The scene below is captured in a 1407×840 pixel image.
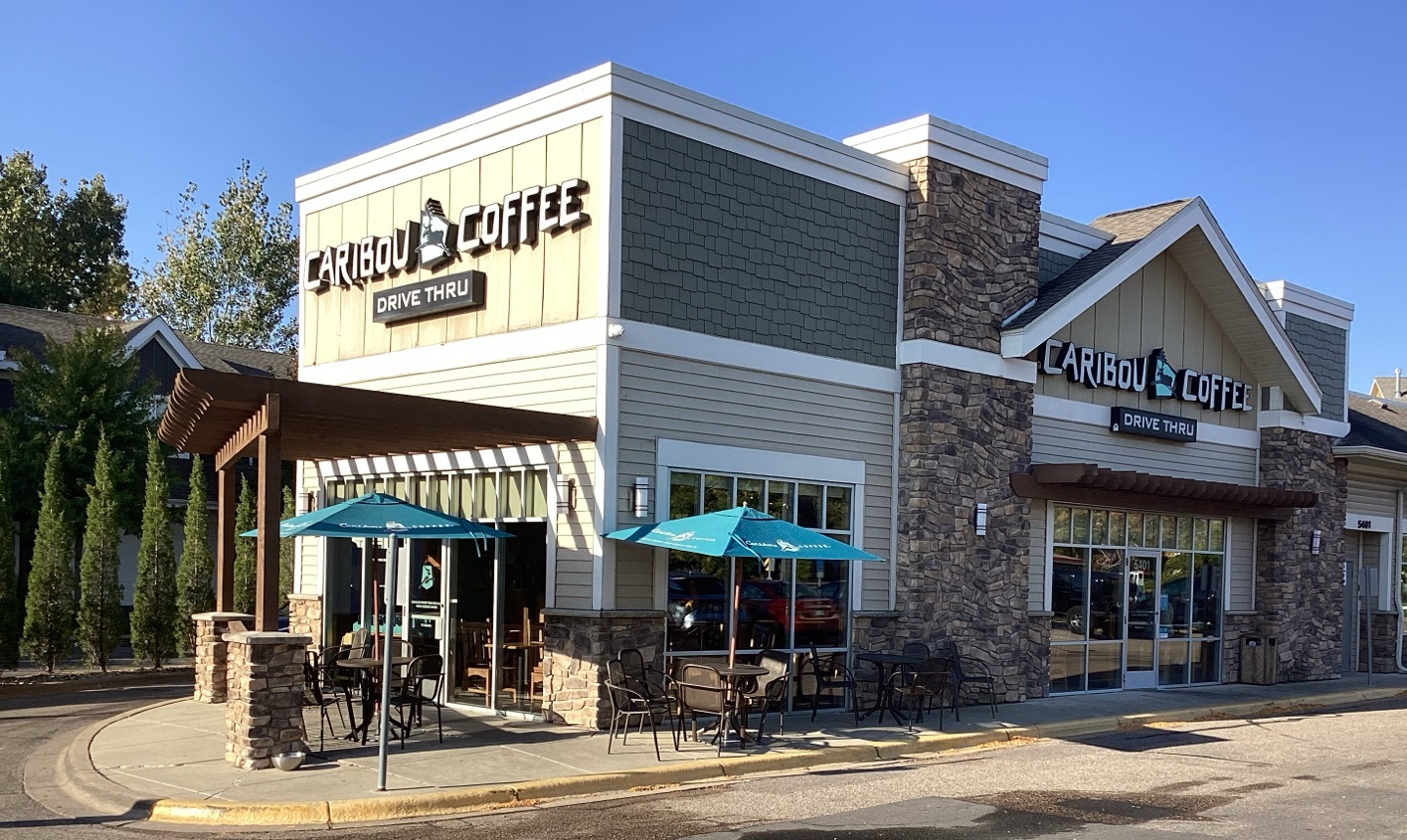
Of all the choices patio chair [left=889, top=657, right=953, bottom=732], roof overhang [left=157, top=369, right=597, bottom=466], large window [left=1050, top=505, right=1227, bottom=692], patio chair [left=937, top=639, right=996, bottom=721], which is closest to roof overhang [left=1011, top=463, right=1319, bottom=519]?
large window [left=1050, top=505, right=1227, bottom=692]

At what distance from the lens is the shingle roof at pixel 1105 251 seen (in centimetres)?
1855

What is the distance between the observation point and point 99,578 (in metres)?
21.1

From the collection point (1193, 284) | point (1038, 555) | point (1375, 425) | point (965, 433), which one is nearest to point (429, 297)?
point (965, 433)

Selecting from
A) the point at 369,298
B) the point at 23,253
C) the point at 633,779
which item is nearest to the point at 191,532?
the point at 369,298

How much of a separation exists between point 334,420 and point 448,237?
13.8 ft

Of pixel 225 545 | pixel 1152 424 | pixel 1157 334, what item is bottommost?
pixel 225 545

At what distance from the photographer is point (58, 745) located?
44.6 feet

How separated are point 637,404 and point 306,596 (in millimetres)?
6836

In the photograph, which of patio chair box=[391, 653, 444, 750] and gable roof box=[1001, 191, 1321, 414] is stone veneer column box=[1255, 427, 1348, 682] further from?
patio chair box=[391, 653, 444, 750]

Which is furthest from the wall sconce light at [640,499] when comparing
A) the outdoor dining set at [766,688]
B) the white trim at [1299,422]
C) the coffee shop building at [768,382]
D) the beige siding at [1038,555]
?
the white trim at [1299,422]

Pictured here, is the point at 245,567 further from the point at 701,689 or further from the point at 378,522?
the point at 701,689

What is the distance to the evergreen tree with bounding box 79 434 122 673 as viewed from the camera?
68.7 feet

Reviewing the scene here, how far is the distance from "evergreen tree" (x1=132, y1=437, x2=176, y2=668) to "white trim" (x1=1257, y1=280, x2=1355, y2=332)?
20.0 meters

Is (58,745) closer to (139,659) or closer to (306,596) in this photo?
(306,596)
